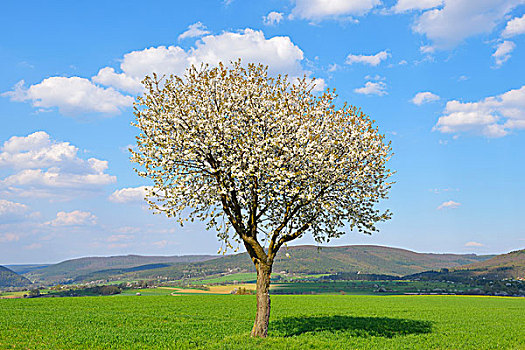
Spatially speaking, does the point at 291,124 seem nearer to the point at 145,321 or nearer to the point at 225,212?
the point at 225,212

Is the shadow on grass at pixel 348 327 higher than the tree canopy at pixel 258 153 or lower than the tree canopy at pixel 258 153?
lower

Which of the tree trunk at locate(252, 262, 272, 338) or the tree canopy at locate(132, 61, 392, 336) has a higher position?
the tree canopy at locate(132, 61, 392, 336)

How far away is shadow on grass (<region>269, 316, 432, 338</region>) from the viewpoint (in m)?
29.5

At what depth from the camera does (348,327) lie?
3198cm

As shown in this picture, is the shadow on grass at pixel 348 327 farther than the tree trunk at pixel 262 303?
Yes

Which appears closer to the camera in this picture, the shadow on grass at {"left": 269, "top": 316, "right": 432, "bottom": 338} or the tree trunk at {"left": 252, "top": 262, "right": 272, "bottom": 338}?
the tree trunk at {"left": 252, "top": 262, "right": 272, "bottom": 338}

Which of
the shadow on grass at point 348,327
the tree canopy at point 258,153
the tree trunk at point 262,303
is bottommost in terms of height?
the shadow on grass at point 348,327

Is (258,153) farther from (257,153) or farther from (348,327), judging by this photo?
(348,327)

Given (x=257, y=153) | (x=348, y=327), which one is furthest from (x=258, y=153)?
(x=348, y=327)

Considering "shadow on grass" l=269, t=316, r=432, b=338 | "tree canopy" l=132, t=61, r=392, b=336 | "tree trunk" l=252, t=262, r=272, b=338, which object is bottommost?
"shadow on grass" l=269, t=316, r=432, b=338

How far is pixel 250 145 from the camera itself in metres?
23.9

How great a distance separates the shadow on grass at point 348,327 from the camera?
29.5 meters

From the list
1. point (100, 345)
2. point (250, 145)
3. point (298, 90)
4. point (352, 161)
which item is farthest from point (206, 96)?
point (100, 345)

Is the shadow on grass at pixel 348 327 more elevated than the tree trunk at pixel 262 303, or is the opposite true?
the tree trunk at pixel 262 303
